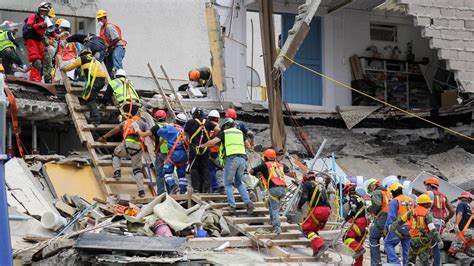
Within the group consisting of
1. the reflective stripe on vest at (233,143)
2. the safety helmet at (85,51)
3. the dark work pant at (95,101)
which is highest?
the safety helmet at (85,51)

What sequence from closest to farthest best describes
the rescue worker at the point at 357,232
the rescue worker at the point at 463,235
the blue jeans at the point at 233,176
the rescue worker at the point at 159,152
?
the rescue worker at the point at 357,232
the rescue worker at the point at 463,235
the blue jeans at the point at 233,176
the rescue worker at the point at 159,152

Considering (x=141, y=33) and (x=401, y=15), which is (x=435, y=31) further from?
(x=141, y=33)

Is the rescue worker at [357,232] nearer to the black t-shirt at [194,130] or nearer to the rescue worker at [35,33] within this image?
the black t-shirt at [194,130]

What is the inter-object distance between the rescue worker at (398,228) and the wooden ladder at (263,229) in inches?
48.9

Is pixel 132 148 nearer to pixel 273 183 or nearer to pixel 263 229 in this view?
pixel 263 229

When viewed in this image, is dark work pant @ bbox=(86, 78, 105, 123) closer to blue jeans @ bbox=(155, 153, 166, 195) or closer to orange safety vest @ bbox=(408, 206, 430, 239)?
blue jeans @ bbox=(155, 153, 166, 195)

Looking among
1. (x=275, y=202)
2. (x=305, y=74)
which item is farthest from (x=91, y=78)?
(x=305, y=74)

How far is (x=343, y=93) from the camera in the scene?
26.2 m

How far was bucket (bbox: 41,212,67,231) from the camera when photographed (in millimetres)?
17531

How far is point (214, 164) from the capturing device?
19.0 m

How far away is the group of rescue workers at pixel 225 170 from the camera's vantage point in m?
16.6

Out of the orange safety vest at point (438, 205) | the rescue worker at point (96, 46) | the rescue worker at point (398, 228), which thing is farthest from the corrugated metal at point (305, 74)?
the rescue worker at point (398, 228)

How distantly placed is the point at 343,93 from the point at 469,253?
9411 mm

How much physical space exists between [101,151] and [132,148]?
2028 mm
